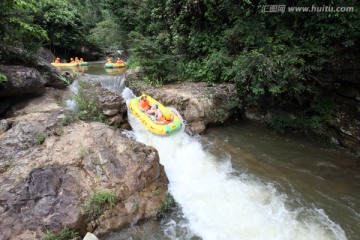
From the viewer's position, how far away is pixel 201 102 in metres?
7.23

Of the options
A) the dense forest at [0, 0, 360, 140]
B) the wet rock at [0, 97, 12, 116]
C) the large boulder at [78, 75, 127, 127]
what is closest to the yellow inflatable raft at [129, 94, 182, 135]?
the large boulder at [78, 75, 127, 127]

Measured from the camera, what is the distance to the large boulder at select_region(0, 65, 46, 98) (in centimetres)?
644

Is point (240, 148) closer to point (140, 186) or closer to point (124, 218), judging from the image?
point (140, 186)

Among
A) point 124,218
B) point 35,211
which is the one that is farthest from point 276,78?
point 35,211

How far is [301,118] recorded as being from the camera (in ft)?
22.6

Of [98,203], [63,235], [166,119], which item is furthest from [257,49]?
[63,235]

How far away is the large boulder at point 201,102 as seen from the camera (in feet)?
23.4

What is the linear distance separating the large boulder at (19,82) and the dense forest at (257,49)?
0.97 m

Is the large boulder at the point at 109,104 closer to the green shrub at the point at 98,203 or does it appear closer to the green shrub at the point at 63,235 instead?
the green shrub at the point at 98,203

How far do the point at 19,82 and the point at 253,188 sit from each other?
662cm

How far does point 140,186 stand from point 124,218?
0.65m

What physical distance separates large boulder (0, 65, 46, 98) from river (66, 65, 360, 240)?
3.15m

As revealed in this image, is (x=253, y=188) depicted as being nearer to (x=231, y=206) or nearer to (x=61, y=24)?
(x=231, y=206)

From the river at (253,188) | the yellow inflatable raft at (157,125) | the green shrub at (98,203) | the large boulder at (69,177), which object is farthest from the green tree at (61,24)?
the green shrub at (98,203)
